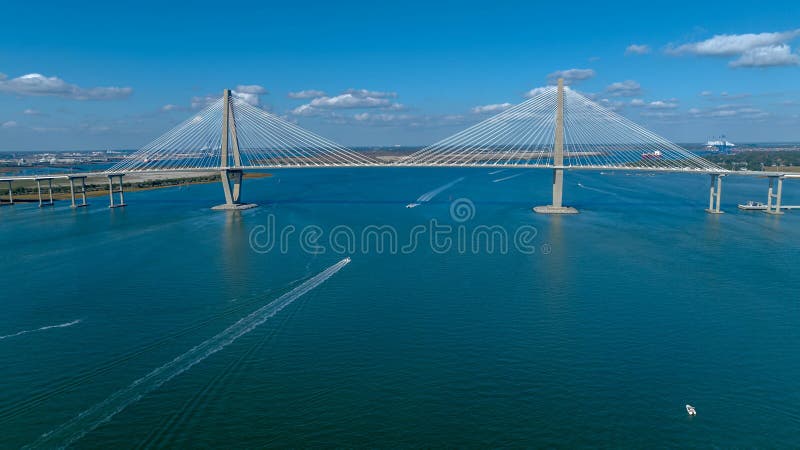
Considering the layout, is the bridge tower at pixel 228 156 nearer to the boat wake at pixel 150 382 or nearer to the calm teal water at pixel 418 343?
the calm teal water at pixel 418 343

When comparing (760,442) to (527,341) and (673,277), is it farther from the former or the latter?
(673,277)

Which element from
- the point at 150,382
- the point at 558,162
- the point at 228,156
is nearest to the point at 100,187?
the point at 228,156

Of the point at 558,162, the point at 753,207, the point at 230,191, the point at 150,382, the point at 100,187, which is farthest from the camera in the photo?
the point at 100,187

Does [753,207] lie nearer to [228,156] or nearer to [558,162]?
[558,162]

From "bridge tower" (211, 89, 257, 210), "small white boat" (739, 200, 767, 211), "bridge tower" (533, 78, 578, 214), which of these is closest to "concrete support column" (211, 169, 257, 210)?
"bridge tower" (211, 89, 257, 210)

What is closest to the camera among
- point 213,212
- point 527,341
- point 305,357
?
point 305,357

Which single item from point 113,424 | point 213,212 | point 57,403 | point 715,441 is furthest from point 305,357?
point 213,212

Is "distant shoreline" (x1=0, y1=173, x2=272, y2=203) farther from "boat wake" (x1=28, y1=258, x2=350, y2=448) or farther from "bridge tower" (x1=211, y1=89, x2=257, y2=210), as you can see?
"boat wake" (x1=28, y1=258, x2=350, y2=448)
